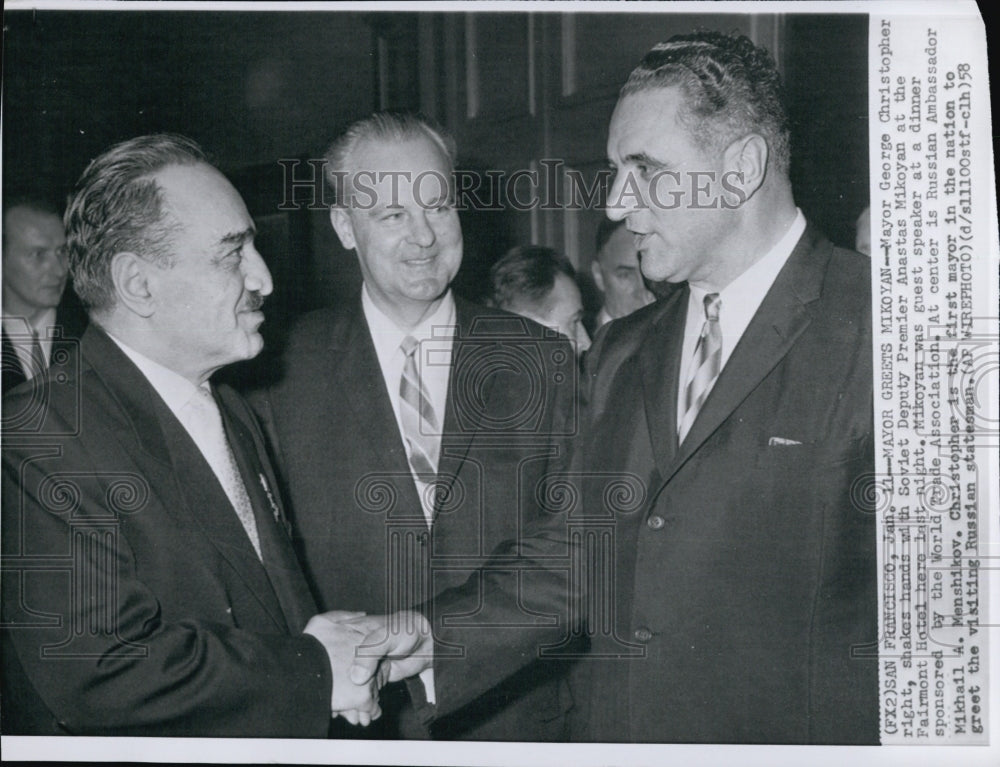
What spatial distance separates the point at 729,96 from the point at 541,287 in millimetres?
429

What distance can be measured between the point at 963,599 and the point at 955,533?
0.11 m

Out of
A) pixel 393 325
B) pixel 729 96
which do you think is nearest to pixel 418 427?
pixel 393 325

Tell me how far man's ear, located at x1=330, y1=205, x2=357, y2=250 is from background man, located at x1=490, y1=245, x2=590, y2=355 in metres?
0.24

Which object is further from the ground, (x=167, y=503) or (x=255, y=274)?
(x=255, y=274)

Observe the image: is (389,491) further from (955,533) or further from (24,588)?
(955,533)

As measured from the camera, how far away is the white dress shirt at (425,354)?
5.66 feet

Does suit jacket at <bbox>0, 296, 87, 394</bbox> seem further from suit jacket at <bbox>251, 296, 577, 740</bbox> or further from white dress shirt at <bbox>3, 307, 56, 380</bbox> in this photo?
suit jacket at <bbox>251, 296, 577, 740</bbox>

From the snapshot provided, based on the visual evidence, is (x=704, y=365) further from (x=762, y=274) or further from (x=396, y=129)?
(x=396, y=129)

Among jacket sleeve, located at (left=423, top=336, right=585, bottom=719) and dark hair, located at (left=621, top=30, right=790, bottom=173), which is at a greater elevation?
dark hair, located at (left=621, top=30, right=790, bottom=173)

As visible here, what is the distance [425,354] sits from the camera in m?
1.74

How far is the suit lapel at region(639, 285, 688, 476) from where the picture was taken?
5.56 feet

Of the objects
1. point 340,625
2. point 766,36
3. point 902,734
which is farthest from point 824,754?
point 766,36

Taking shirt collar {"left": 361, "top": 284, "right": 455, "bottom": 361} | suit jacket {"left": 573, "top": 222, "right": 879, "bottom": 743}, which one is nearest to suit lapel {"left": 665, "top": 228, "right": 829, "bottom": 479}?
suit jacket {"left": 573, "top": 222, "right": 879, "bottom": 743}

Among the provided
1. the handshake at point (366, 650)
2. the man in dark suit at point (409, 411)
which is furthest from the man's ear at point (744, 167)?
the handshake at point (366, 650)
